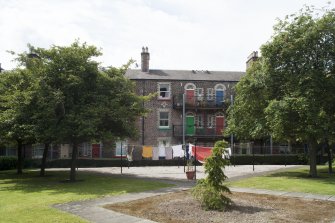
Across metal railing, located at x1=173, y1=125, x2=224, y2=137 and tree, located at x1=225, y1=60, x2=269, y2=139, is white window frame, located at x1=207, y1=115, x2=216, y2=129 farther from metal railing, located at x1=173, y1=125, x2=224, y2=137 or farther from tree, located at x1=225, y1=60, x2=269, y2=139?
tree, located at x1=225, y1=60, x2=269, y2=139

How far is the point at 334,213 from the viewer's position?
1177cm

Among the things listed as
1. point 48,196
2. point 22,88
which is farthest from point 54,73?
point 48,196

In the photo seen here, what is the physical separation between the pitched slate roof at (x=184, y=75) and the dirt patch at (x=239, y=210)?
1155 inches

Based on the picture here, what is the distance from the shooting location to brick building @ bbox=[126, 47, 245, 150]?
42812mm

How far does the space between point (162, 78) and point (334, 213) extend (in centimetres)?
3255

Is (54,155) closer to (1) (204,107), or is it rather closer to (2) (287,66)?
(1) (204,107)

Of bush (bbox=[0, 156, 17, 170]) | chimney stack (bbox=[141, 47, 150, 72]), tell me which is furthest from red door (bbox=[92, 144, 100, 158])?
chimney stack (bbox=[141, 47, 150, 72])

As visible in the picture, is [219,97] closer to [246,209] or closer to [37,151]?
[37,151]

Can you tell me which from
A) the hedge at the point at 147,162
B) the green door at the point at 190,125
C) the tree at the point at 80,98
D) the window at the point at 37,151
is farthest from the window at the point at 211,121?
the tree at the point at 80,98

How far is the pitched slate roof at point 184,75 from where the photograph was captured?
4332cm

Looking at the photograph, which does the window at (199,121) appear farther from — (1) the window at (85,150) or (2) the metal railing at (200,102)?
(1) the window at (85,150)

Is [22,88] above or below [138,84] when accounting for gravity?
below

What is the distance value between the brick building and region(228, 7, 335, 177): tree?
754 inches

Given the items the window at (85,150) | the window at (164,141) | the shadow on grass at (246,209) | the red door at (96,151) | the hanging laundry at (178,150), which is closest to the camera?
the shadow on grass at (246,209)
